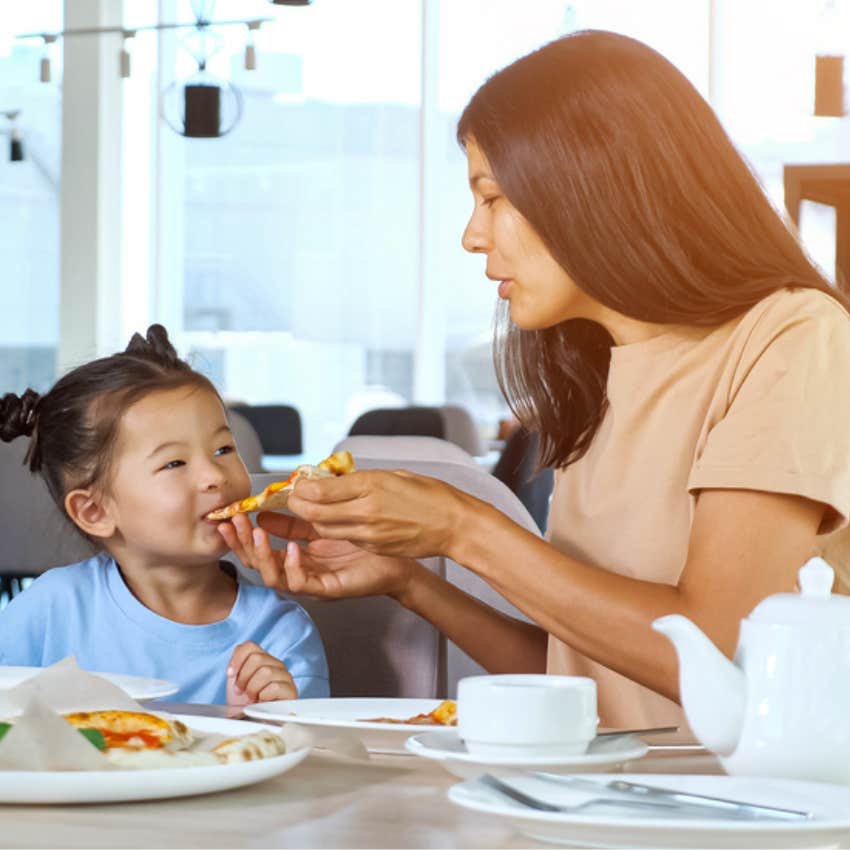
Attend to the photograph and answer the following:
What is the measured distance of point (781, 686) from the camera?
2.45 feet

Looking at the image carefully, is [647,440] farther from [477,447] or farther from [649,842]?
[477,447]

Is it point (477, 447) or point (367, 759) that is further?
point (477, 447)

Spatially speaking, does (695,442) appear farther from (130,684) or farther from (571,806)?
(571,806)

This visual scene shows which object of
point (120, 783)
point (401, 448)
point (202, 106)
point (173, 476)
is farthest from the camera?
point (202, 106)

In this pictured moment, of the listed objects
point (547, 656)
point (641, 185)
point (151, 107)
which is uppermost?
point (151, 107)

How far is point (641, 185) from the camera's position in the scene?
1328 mm

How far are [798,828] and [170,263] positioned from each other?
25.0 feet

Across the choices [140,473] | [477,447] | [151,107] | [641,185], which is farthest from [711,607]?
[151,107]

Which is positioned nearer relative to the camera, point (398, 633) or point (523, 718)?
point (523, 718)

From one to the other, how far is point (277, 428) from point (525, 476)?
A: 239 cm

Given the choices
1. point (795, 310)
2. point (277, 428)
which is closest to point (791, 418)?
point (795, 310)

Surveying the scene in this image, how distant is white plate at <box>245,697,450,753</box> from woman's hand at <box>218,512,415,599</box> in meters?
0.36

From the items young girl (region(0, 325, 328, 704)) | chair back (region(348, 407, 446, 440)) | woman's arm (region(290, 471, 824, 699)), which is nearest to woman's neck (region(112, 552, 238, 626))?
young girl (region(0, 325, 328, 704))

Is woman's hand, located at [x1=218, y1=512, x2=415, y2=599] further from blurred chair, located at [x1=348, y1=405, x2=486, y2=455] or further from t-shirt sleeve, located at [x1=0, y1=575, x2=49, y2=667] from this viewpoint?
blurred chair, located at [x1=348, y1=405, x2=486, y2=455]
